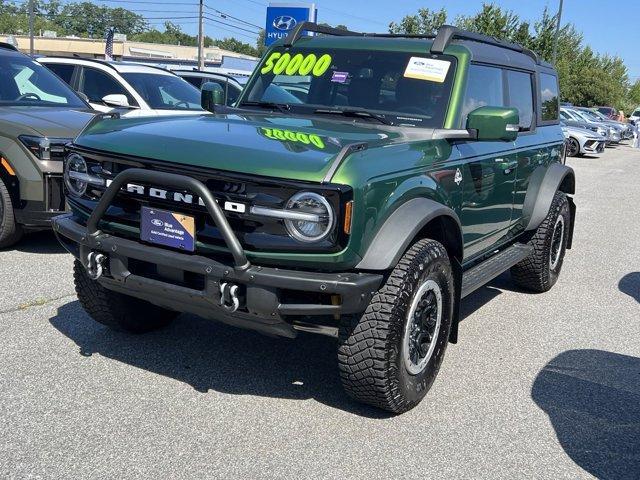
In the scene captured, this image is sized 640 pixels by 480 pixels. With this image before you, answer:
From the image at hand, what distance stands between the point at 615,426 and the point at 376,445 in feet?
4.43

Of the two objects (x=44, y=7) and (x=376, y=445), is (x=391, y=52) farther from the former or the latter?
(x=44, y=7)

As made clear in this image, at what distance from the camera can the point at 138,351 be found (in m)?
4.29

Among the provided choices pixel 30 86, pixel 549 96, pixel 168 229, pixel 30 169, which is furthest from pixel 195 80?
pixel 168 229

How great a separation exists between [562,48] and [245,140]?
4278 cm

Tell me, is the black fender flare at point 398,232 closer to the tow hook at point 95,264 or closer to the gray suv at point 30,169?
the tow hook at point 95,264

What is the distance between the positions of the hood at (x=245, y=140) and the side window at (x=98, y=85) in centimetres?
537

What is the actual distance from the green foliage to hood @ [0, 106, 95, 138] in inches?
1047

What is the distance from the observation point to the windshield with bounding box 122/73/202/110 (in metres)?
9.15

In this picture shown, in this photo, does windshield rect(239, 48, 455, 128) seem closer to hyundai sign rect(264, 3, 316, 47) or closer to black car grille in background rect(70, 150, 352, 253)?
black car grille in background rect(70, 150, 352, 253)

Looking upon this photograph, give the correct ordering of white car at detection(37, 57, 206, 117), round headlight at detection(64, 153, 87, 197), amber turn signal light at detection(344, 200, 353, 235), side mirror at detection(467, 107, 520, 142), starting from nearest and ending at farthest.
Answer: amber turn signal light at detection(344, 200, 353, 235) < round headlight at detection(64, 153, 87, 197) < side mirror at detection(467, 107, 520, 142) < white car at detection(37, 57, 206, 117)

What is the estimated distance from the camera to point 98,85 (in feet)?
30.6

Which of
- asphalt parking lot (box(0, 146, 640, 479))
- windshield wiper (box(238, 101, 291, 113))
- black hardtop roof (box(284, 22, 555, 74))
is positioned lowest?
asphalt parking lot (box(0, 146, 640, 479))

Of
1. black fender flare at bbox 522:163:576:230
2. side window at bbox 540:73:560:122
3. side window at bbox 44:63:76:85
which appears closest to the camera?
black fender flare at bbox 522:163:576:230

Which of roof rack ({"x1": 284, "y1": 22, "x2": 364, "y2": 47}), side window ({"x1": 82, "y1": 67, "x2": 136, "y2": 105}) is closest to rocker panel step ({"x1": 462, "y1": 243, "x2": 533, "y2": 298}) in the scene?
roof rack ({"x1": 284, "y1": 22, "x2": 364, "y2": 47})
